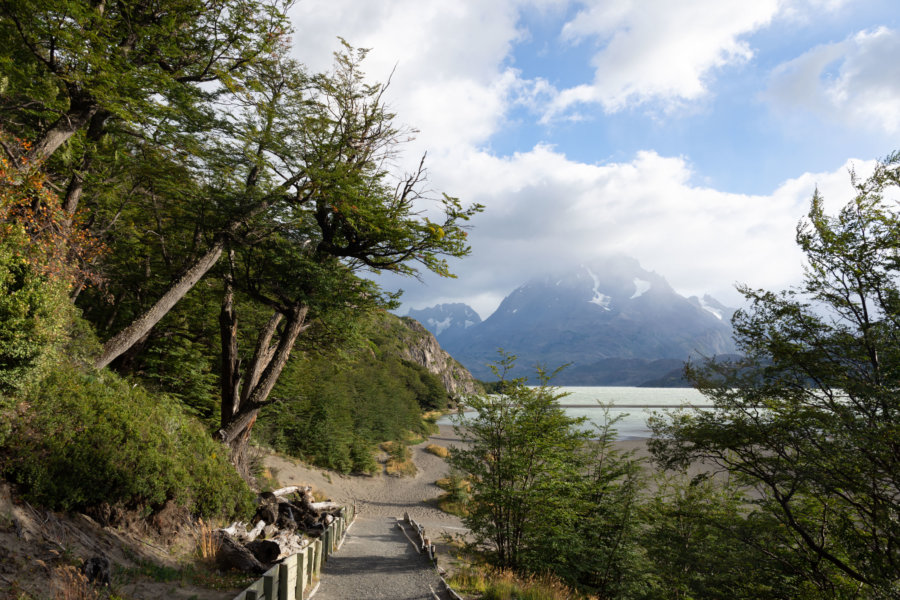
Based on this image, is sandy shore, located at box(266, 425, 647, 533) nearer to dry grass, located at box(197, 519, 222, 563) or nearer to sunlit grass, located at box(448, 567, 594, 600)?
sunlit grass, located at box(448, 567, 594, 600)

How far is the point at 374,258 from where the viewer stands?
11445 millimetres

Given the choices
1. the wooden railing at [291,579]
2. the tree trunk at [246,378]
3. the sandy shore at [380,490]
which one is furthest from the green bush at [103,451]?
the sandy shore at [380,490]

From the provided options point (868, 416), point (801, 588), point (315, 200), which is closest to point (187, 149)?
point (315, 200)

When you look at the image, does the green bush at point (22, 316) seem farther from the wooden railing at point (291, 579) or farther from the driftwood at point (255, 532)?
the driftwood at point (255, 532)

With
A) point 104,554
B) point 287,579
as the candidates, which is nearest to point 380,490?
point 287,579

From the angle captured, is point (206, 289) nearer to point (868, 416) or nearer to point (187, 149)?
point (187, 149)

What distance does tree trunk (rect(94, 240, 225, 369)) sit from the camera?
9016 mm

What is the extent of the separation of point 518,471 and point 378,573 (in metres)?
3.87

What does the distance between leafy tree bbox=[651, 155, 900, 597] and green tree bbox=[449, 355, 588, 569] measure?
3.48 metres

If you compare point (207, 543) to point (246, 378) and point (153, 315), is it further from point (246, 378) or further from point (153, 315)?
point (246, 378)

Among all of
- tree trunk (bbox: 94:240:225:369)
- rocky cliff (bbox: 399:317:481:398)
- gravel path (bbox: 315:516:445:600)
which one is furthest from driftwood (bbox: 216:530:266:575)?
rocky cliff (bbox: 399:317:481:398)

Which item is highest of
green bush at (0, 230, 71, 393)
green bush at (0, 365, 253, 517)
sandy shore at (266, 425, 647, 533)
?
green bush at (0, 230, 71, 393)

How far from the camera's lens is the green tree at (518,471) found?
9742mm

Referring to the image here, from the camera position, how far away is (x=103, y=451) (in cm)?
620
